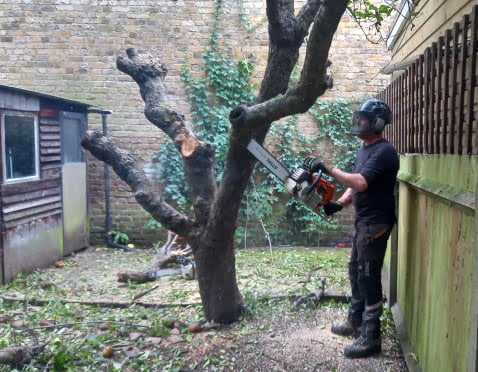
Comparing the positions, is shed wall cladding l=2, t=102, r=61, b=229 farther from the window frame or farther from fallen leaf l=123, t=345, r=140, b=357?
fallen leaf l=123, t=345, r=140, b=357

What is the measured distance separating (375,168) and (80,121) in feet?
23.3

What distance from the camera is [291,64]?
426cm

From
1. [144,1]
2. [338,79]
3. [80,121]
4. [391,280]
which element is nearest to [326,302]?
[391,280]

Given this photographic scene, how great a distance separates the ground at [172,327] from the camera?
3.97 metres

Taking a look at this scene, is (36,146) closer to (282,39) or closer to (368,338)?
(282,39)

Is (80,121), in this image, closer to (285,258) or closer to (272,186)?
(272,186)

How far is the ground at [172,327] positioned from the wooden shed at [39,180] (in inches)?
21.5

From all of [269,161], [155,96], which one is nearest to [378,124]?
[269,161]

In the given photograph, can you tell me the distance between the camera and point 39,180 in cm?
790

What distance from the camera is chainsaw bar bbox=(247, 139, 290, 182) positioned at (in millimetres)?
3910

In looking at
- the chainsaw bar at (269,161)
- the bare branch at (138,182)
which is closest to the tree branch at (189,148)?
the bare branch at (138,182)

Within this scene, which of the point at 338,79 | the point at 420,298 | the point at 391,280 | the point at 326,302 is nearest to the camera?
the point at 420,298

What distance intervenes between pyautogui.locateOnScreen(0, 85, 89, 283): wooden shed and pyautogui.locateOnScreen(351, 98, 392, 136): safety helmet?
4940 millimetres

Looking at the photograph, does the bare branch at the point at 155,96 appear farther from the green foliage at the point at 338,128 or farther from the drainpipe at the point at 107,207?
the green foliage at the point at 338,128
